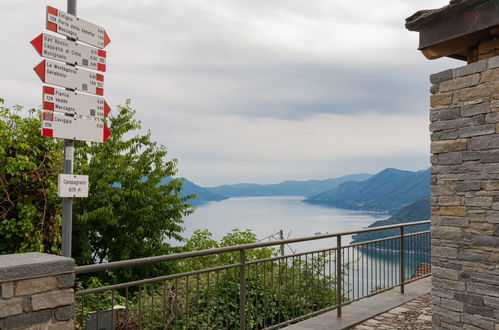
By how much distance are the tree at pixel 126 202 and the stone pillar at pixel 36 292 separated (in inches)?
Result: 504

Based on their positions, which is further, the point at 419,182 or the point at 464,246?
the point at 419,182

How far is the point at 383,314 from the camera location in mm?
6262

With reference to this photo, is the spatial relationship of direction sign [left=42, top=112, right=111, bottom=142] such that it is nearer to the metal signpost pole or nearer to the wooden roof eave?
the metal signpost pole

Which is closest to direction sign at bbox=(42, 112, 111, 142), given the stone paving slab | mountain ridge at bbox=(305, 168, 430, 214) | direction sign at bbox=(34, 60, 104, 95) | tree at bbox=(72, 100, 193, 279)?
direction sign at bbox=(34, 60, 104, 95)

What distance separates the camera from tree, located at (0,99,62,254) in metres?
6.05

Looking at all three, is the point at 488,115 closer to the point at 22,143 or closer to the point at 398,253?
the point at 398,253

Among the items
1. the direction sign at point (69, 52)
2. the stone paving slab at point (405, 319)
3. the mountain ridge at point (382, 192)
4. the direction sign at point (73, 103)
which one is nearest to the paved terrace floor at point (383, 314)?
the stone paving slab at point (405, 319)

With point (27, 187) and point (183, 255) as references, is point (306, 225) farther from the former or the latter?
point (183, 255)

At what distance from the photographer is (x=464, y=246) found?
509cm

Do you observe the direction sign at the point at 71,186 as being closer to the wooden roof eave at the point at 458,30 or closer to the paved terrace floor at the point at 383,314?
the paved terrace floor at the point at 383,314

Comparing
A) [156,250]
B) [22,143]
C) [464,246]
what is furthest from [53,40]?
[156,250]

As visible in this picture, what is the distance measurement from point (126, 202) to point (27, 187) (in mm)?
11105

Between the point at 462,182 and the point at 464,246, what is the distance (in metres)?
0.73

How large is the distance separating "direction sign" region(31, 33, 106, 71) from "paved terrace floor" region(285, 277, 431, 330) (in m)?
3.77
